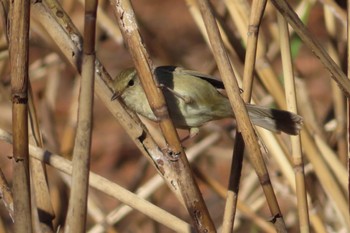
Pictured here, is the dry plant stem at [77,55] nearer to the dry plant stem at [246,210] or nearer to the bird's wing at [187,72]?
the bird's wing at [187,72]

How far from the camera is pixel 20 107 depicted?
60.7 inches

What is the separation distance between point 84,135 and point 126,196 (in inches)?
14.0

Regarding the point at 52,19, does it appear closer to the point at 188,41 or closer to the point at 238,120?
the point at 238,120

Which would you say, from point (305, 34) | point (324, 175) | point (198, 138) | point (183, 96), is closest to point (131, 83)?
point (183, 96)

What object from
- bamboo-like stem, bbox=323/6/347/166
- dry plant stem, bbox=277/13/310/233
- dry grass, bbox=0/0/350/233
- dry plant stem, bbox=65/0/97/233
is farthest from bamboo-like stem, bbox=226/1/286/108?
dry plant stem, bbox=65/0/97/233

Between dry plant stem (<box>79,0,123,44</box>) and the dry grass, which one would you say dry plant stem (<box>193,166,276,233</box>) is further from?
dry plant stem (<box>79,0,123,44</box>)

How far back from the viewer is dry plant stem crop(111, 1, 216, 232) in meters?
1.59

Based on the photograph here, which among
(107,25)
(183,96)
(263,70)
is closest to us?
(263,70)

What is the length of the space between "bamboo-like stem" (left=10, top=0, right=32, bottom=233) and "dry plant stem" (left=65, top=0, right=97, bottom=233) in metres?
0.09

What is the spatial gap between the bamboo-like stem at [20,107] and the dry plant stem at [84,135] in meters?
0.09

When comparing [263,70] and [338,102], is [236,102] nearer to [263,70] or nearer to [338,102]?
[263,70]

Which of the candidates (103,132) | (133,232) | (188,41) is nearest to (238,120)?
(133,232)

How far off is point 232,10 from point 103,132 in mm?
4655

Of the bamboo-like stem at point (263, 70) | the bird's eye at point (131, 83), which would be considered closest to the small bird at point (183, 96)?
the bird's eye at point (131, 83)
